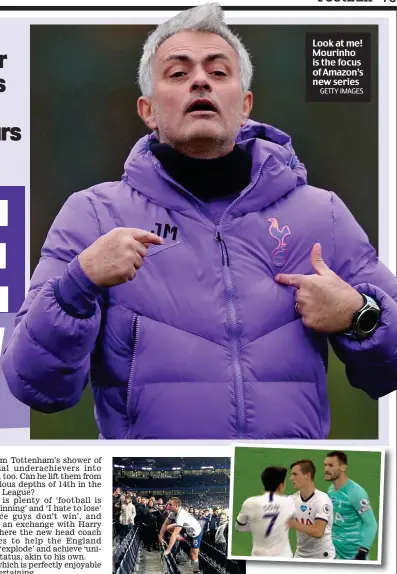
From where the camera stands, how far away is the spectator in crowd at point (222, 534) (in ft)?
7.27

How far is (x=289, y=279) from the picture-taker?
211cm

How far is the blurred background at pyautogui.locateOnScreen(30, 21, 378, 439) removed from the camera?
2.33 meters

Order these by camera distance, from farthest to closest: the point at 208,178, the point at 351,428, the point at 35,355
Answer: the point at 351,428, the point at 208,178, the point at 35,355

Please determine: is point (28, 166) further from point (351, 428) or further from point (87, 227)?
point (351, 428)

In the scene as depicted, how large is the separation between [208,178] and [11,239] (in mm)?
505

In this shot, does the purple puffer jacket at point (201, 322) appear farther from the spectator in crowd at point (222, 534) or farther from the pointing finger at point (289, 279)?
the spectator in crowd at point (222, 534)

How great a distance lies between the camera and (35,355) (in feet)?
6.57

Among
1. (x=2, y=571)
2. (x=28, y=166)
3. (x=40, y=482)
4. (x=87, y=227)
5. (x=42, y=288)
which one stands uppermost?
(x=28, y=166)

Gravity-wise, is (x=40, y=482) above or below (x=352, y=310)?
below

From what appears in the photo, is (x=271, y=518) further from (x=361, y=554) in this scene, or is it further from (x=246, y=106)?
(x=246, y=106)

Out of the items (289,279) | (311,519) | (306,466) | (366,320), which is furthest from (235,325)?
(311,519)

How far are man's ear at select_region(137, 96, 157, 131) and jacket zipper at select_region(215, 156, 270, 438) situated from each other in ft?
0.84

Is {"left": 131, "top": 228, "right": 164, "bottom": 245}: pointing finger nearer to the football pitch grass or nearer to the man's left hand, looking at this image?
the man's left hand

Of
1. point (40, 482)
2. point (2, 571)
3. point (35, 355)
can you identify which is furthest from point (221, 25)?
point (2, 571)
